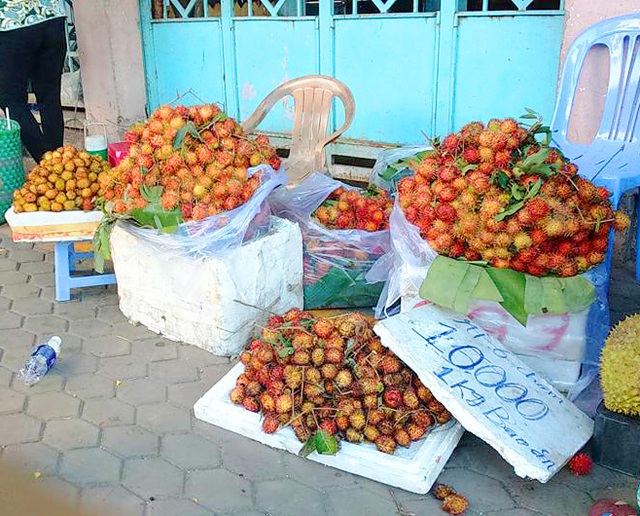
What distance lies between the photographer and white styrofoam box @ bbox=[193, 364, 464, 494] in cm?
209

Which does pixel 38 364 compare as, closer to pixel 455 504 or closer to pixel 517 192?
pixel 455 504

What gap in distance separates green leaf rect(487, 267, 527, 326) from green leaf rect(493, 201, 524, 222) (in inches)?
7.6

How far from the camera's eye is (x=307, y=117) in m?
3.90

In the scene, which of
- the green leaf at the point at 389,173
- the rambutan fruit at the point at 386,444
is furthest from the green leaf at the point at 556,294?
the green leaf at the point at 389,173

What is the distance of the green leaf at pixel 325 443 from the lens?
7.06 ft

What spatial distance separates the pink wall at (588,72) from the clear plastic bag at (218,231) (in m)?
1.54

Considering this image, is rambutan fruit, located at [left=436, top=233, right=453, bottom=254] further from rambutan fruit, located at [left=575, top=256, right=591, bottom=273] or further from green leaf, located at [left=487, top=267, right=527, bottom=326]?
rambutan fruit, located at [left=575, top=256, right=591, bottom=273]

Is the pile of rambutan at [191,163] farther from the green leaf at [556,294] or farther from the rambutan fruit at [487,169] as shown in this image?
the green leaf at [556,294]

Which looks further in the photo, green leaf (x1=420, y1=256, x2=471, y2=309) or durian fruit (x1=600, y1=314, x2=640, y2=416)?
green leaf (x1=420, y1=256, x2=471, y2=309)

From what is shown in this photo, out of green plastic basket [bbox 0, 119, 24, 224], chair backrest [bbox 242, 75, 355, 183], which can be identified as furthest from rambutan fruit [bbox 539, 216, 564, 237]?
green plastic basket [bbox 0, 119, 24, 224]

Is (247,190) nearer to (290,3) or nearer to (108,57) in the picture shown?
(290,3)

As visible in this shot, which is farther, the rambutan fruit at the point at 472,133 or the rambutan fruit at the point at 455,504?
the rambutan fruit at the point at 472,133

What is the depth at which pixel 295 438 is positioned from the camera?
2.25 metres

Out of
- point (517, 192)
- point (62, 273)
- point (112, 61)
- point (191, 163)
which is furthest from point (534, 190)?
point (112, 61)
